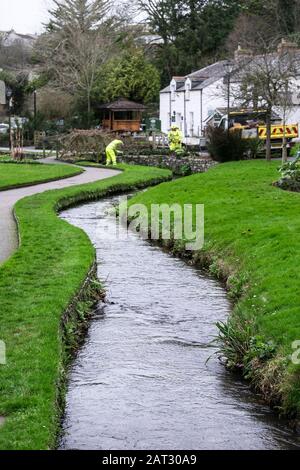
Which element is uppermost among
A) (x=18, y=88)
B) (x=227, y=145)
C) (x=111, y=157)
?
(x=18, y=88)

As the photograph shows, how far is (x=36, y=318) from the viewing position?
12969mm

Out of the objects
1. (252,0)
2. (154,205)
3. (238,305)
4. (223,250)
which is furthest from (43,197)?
(252,0)

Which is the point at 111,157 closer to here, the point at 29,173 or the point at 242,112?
the point at 242,112

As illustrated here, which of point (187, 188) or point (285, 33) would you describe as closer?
point (187, 188)

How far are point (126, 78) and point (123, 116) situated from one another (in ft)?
11.8

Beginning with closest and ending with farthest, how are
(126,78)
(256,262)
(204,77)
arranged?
(256,262) → (204,77) → (126,78)

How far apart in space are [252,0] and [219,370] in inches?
2652

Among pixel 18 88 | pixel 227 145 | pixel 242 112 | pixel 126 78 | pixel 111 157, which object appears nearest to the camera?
pixel 227 145

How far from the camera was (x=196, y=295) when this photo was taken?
1661 centimetres

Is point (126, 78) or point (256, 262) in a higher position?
point (126, 78)

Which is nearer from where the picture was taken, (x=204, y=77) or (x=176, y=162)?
(x=176, y=162)

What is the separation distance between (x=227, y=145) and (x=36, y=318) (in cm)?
3006

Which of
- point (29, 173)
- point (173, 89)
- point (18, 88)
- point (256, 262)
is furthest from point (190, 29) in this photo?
point (256, 262)
